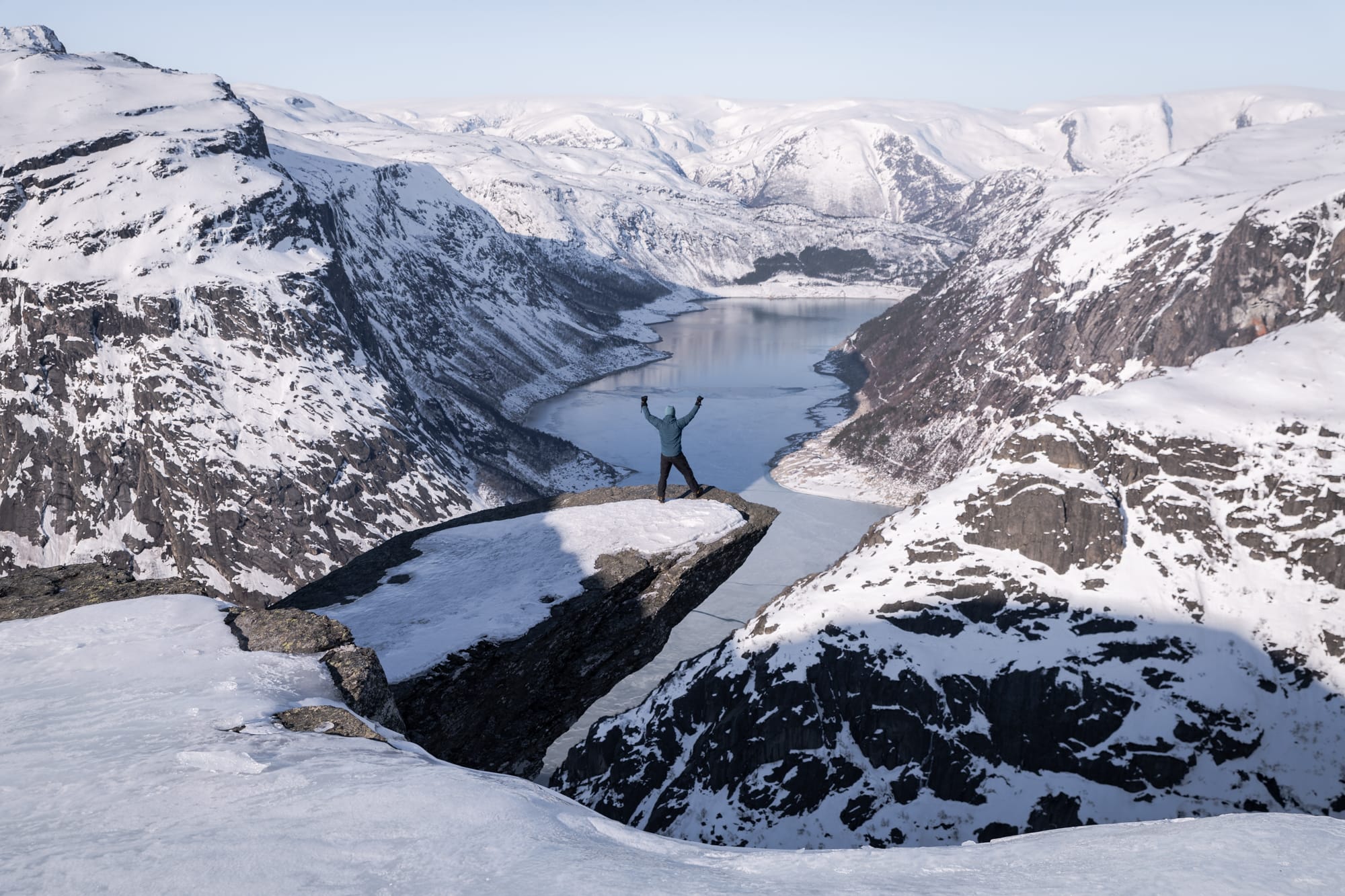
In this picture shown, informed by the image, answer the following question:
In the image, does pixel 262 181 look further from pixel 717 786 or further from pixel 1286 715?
pixel 1286 715

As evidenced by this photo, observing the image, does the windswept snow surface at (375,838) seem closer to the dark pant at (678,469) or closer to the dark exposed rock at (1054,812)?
the dark pant at (678,469)

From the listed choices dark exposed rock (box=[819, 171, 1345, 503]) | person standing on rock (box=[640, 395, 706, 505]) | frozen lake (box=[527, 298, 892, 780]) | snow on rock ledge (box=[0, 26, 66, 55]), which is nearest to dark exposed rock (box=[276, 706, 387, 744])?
person standing on rock (box=[640, 395, 706, 505])

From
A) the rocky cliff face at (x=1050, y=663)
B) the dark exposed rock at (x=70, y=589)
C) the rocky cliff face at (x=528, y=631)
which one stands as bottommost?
the rocky cliff face at (x=1050, y=663)

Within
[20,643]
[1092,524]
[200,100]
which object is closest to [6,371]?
[200,100]

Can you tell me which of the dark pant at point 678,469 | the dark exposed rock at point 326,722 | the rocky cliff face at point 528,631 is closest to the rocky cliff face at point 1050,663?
the rocky cliff face at point 528,631

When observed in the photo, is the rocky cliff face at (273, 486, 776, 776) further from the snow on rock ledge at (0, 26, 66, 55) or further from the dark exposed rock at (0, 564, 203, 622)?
the snow on rock ledge at (0, 26, 66, 55)

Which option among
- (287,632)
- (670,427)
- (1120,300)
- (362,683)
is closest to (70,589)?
(287,632)

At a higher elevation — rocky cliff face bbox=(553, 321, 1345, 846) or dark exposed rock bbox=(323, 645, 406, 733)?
dark exposed rock bbox=(323, 645, 406, 733)

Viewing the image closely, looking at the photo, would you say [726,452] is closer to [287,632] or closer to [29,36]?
[287,632]
